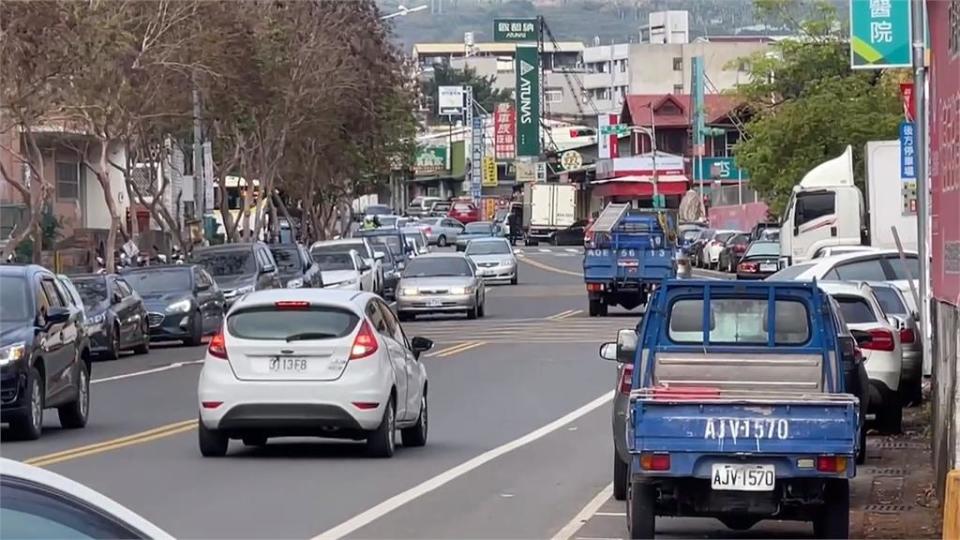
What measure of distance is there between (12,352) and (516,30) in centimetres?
14311

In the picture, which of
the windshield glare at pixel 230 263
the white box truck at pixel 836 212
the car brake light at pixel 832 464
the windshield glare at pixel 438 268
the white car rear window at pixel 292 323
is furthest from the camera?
the windshield glare at pixel 438 268

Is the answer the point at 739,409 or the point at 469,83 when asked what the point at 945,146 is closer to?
the point at 739,409

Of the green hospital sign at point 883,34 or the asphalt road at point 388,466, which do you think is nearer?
the asphalt road at point 388,466

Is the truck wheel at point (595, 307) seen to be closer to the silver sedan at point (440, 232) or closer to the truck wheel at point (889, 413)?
the truck wheel at point (889, 413)

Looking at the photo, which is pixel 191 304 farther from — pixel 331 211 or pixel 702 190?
pixel 702 190

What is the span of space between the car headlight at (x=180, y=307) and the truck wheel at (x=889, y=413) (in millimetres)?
18766

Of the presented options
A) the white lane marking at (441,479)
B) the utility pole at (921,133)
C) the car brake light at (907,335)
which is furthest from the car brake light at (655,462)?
the car brake light at (907,335)

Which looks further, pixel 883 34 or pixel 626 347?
pixel 883 34

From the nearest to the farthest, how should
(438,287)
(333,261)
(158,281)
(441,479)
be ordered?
(441,479) → (158,281) → (438,287) → (333,261)

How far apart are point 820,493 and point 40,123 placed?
28313 millimetres

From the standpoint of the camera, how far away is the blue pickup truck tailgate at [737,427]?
1127 centimetres

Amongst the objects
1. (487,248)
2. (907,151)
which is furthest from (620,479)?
(487,248)

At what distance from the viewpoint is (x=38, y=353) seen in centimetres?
1894

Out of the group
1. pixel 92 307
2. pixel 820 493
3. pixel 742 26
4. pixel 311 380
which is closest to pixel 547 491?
pixel 311 380
